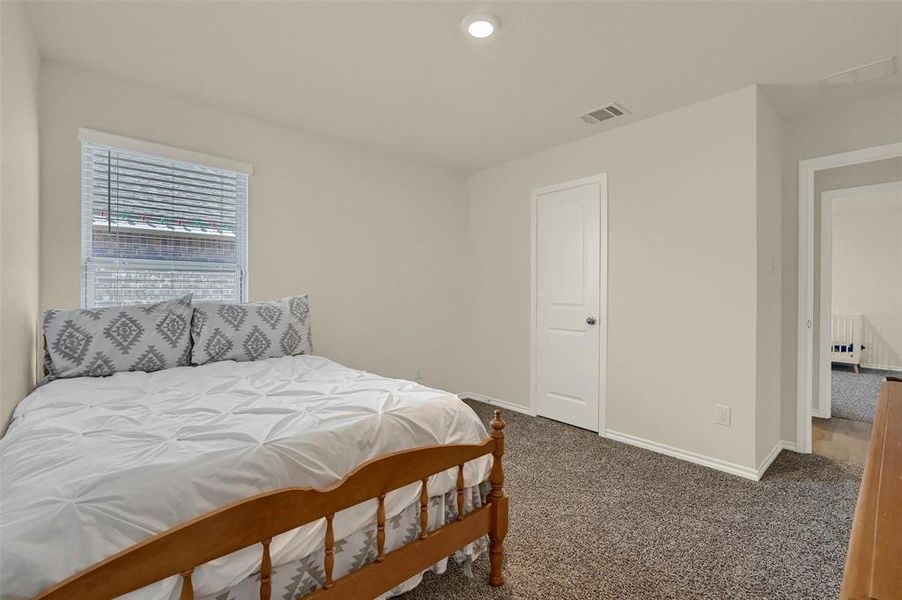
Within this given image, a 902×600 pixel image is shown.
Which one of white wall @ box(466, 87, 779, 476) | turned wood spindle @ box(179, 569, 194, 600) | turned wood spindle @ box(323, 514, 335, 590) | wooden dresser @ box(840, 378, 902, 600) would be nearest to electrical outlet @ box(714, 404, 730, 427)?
white wall @ box(466, 87, 779, 476)

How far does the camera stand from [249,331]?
2539mm

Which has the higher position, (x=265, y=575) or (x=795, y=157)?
(x=795, y=157)

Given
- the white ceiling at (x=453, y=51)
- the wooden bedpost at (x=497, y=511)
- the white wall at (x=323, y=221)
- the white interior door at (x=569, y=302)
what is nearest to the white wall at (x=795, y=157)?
the white ceiling at (x=453, y=51)

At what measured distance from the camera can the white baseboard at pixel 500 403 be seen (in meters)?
Result: 3.91

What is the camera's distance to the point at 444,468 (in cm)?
147

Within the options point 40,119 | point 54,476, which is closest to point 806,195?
point 54,476

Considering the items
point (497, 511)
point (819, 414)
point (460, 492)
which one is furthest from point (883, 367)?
point (460, 492)

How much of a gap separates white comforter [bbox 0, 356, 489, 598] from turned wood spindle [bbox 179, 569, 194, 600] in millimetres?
34

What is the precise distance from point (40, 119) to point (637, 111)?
3614 mm

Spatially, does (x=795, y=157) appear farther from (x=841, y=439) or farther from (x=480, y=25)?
(x=480, y=25)

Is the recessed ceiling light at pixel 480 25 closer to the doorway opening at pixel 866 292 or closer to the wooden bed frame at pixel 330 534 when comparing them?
the wooden bed frame at pixel 330 534

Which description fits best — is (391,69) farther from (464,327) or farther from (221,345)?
(464,327)

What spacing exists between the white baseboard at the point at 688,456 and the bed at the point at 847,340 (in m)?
4.95

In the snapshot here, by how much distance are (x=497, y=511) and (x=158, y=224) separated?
2.67 meters
